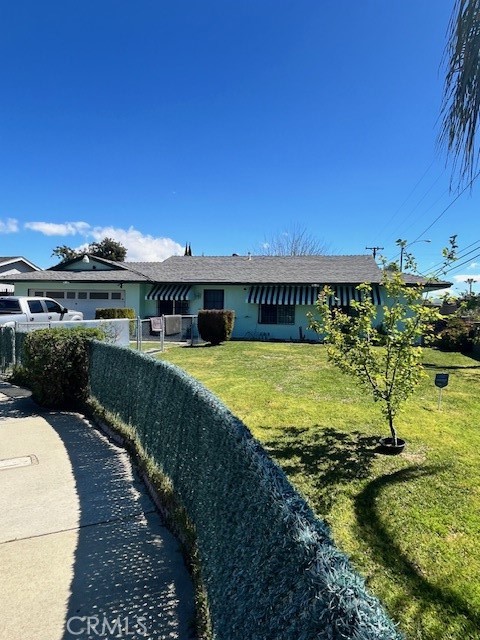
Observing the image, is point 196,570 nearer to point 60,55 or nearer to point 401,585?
point 401,585

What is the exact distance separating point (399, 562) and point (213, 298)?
2256cm

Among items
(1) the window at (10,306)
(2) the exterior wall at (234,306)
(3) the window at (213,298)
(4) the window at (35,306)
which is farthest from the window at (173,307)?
(1) the window at (10,306)

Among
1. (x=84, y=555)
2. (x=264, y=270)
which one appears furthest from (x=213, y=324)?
(x=84, y=555)

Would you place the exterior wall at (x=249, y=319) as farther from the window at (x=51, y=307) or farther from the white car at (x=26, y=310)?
the white car at (x=26, y=310)

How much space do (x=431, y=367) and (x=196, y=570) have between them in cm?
1352

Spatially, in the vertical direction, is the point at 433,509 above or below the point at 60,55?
below

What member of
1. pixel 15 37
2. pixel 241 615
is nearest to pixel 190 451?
pixel 241 615

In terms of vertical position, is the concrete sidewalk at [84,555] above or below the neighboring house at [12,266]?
below

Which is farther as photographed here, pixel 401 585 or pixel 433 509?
pixel 433 509

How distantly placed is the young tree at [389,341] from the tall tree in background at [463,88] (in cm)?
341

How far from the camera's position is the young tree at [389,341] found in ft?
20.4

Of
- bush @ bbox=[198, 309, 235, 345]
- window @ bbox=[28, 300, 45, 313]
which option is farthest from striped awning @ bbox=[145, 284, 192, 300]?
window @ bbox=[28, 300, 45, 313]

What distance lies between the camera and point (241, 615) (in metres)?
2.16
